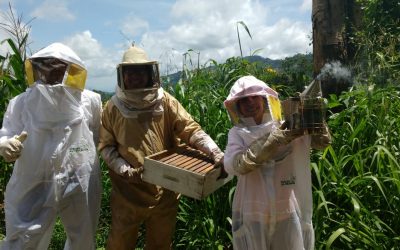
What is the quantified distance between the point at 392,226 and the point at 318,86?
142cm

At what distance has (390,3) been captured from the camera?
6750mm

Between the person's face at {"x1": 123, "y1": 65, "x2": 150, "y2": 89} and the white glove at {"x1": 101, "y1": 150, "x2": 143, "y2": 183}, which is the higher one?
the person's face at {"x1": 123, "y1": 65, "x2": 150, "y2": 89}

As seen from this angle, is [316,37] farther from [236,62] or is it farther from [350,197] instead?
[350,197]

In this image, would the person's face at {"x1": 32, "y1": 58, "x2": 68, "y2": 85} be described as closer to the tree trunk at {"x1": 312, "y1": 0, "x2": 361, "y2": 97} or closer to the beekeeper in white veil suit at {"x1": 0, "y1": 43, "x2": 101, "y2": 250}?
the beekeeper in white veil suit at {"x1": 0, "y1": 43, "x2": 101, "y2": 250}

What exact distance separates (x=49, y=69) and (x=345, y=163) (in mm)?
2216

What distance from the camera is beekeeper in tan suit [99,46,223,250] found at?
109 inches

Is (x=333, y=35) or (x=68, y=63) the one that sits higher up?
(x=333, y=35)

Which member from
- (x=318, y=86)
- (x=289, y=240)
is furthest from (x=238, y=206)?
(x=318, y=86)

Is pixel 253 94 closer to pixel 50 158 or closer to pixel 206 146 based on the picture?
pixel 206 146

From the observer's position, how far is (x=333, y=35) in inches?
148

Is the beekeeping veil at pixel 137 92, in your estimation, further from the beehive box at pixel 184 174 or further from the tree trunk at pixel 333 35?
the tree trunk at pixel 333 35

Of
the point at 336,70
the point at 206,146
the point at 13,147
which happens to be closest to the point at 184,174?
the point at 206,146

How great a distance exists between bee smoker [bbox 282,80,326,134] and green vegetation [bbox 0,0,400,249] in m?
0.94

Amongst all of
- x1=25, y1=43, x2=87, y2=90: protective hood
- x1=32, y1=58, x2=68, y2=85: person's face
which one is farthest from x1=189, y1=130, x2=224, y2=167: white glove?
x1=32, y1=58, x2=68, y2=85: person's face
